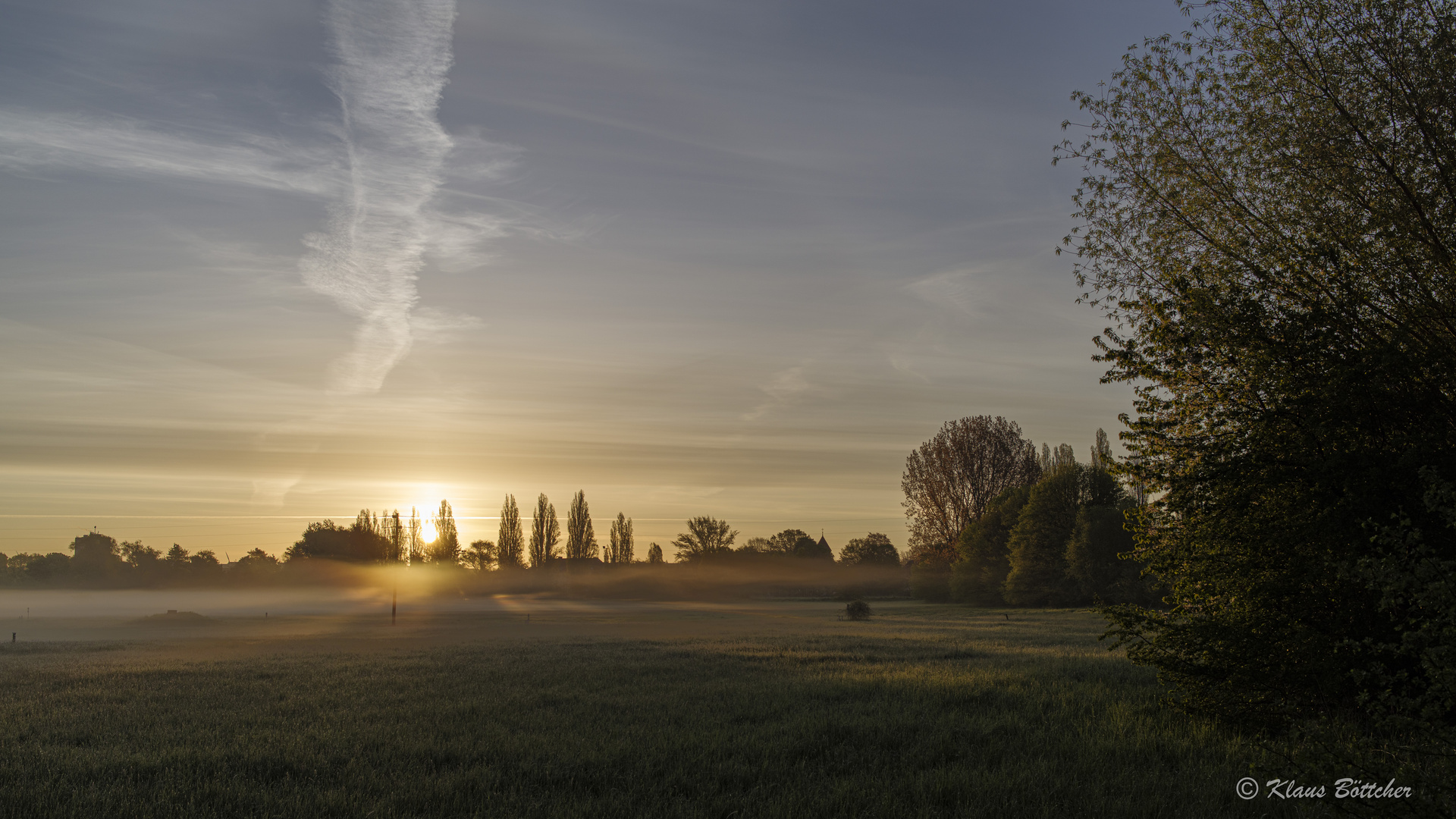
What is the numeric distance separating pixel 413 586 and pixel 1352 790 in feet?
383

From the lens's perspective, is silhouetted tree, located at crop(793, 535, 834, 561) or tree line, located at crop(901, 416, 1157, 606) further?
silhouetted tree, located at crop(793, 535, 834, 561)

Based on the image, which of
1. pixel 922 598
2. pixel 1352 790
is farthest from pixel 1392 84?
pixel 922 598

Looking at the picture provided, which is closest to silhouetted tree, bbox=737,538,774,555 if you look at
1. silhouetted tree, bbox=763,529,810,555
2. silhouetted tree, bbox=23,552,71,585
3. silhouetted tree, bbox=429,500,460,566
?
silhouetted tree, bbox=763,529,810,555

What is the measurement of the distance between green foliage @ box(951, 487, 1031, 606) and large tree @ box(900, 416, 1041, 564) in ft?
13.6

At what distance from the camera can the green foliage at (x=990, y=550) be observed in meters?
73.8

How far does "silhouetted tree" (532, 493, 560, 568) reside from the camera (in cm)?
11694

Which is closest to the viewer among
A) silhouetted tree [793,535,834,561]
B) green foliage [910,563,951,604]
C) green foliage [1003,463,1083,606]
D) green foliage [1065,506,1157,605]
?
green foliage [1065,506,1157,605]

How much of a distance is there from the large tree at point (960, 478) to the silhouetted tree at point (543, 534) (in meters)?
59.2

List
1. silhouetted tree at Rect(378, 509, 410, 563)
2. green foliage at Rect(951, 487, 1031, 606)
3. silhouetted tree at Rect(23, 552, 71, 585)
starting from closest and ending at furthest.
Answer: green foliage at Rect(951, 487, 1031, 606) < silhouetted tree at Rect(378, 509, 410, 563) < silhouetted tree at Rect(23, 552, 71, 585)

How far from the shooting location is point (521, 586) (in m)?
115

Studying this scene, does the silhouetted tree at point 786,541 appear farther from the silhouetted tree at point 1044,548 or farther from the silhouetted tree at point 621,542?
the silhouetted tree at point 1044,548

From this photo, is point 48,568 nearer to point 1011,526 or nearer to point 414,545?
point 414,545

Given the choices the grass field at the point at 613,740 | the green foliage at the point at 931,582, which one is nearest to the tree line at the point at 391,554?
the green foliage at the point at 931,582

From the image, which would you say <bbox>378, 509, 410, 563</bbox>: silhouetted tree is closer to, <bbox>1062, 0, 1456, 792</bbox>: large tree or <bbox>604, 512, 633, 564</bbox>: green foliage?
<bbox>604, 512, 633, 564</bbox>: green foliage
